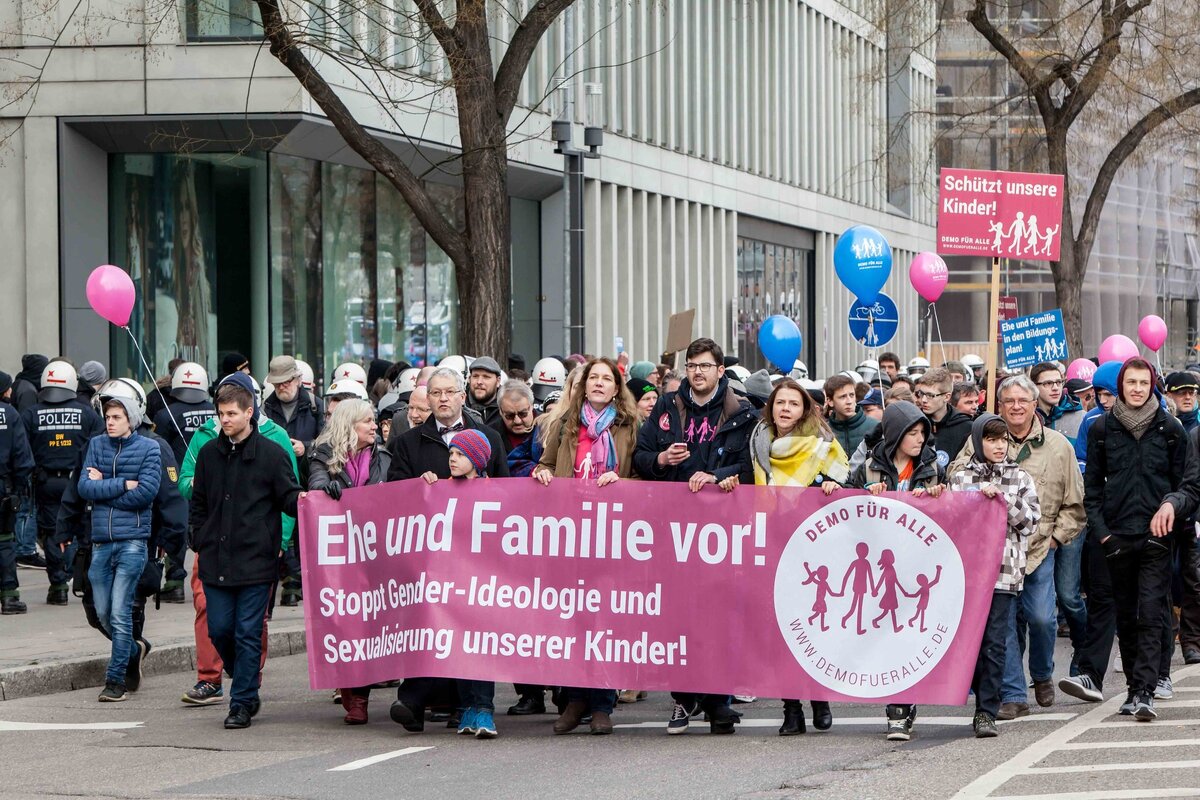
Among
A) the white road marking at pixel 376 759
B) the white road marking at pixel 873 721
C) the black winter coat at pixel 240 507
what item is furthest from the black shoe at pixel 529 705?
the black winter coat at pixel 240 507

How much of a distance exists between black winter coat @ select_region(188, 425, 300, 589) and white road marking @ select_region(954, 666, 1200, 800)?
4088 mm

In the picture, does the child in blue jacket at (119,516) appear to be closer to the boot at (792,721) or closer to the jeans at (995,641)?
the boot at (792,721)

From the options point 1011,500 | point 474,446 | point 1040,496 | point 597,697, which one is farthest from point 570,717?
point 1040,496

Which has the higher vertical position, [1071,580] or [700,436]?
[700,436]

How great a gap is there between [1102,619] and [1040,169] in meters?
26.9

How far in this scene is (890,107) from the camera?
6266cm

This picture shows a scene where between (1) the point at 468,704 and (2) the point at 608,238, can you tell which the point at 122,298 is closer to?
(1) the point at 468,704

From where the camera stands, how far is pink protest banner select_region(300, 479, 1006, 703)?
9.55 m

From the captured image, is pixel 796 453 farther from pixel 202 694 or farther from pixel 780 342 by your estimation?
pixel 780 342

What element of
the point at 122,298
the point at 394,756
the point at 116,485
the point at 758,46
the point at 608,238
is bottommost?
the point at 394,756

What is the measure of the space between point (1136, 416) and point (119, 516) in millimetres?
5799

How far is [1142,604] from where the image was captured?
33.2 ft

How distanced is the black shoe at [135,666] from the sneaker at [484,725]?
2757 millimetres

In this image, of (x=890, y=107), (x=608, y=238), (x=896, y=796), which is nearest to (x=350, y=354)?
(x=608, y=238)
